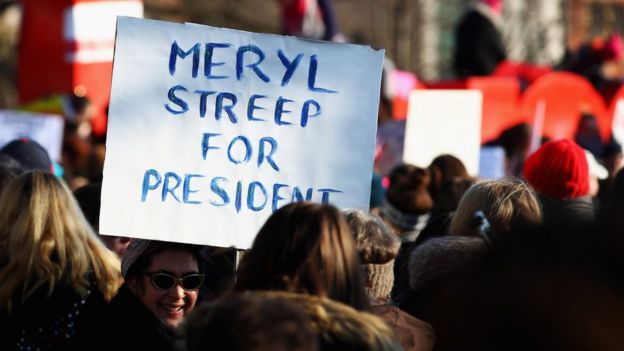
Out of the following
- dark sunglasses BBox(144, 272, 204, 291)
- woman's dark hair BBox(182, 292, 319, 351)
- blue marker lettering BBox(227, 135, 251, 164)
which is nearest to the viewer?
woman's dark hair BBox(182, 292, 319, 351)

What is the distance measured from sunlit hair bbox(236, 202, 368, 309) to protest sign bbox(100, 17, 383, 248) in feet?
4.15

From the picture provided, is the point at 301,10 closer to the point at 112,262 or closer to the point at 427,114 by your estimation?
the point at 427,114

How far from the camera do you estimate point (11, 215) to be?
4.63 m

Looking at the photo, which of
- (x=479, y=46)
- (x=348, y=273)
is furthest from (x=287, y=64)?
(x=479, y=46)

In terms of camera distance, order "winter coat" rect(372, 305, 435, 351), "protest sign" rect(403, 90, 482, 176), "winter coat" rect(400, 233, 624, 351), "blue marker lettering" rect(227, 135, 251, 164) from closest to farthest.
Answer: "winter coat" rect(400, 233, 624, 351), "winter coat" rect(372, 305, 435, 351), "blue marker lettering" rect(227, 135, 251, 164), "protest sign" rect(403, 90, 482, 176)

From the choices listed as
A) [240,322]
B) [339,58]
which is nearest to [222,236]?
[339,58]

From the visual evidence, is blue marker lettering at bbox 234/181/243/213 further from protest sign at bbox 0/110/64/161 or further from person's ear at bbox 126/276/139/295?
protest sign at bbox 0/110/64/161

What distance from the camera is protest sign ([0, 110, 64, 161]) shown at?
32.8 ft

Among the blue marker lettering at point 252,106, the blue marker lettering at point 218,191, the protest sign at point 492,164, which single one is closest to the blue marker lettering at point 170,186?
the blue marker lettering at point 218,191

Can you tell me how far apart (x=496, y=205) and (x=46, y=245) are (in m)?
1.64

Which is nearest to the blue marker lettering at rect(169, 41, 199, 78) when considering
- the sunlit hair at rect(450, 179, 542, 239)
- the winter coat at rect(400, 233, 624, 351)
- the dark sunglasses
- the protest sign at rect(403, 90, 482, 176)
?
the dark sunglasses

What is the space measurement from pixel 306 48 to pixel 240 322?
6.86ft

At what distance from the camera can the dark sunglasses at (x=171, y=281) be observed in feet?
13.9

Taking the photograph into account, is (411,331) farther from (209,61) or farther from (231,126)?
(209,61)
